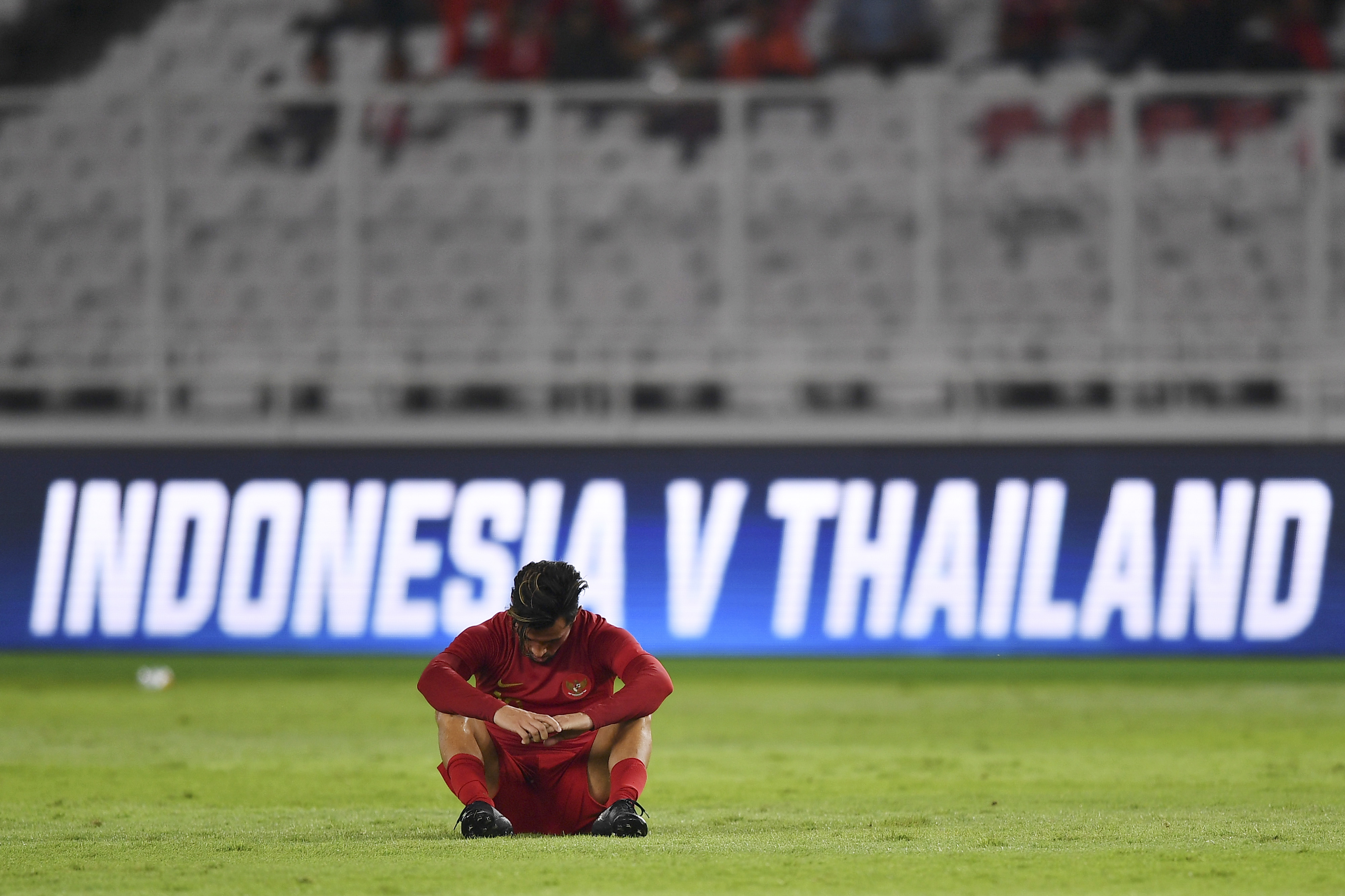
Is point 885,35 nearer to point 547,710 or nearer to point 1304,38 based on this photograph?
point 1304,38

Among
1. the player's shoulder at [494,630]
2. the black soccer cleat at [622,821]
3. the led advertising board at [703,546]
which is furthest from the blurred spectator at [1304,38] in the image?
the black soccer cleat at [622,821]

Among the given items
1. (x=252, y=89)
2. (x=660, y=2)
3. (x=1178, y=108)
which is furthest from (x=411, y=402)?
(x=1178, y=108)

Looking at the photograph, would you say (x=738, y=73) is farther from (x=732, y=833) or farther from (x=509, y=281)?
(x=732, y=833)

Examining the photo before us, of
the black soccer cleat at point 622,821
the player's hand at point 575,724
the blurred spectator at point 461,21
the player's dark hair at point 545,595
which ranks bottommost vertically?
the black soccer cleat at point 622,821

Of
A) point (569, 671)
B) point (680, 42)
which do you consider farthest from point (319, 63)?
point (569, 671)

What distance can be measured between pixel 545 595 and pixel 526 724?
0.42 metres

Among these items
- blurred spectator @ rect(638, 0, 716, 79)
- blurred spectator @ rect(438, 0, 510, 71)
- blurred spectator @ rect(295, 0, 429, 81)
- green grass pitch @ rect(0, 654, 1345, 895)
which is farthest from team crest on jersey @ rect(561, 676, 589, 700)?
blurred spectator @ rect(295, 0, 429, 81)

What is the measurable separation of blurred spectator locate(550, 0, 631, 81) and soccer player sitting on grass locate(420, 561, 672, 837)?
46.7ft

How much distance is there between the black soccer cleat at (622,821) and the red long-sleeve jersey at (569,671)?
279 millimetres

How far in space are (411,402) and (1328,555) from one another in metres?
8.19

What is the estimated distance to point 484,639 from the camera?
21.0 feet

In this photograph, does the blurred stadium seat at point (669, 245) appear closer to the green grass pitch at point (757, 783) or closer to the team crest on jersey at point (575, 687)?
the green grass pitch at point (757, 783)

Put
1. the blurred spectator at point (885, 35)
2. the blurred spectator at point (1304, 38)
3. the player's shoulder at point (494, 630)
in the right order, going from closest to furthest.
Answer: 1. the player's shoulder at point (494, 630)
2. the blurred spectator at point (1304, 38)
3. the blurred spectator at point (885, 35)

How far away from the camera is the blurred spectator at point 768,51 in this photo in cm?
1966
